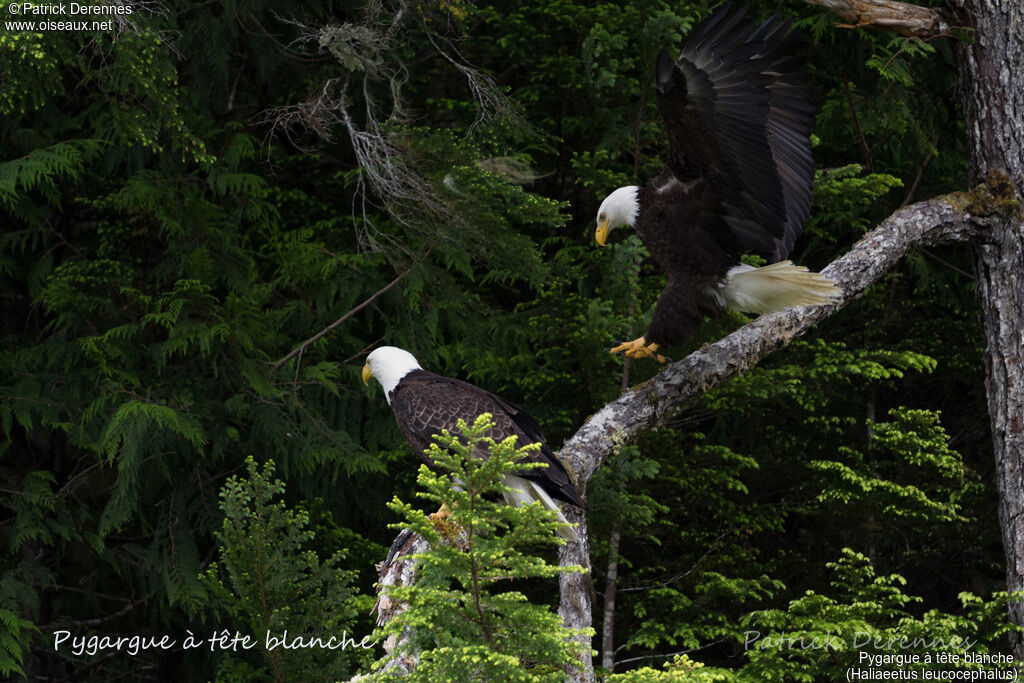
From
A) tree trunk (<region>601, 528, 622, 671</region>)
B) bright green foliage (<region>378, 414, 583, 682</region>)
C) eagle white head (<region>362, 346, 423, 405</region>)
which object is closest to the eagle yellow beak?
eagle white head (<region>362, 346, 423, 405</region>)

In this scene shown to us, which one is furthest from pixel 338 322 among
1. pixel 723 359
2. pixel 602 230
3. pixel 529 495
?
pixel 723 359

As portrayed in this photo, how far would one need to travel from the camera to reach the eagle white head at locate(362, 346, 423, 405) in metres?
4.20

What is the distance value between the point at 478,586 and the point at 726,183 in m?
2.46

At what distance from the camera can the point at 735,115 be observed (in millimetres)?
3889

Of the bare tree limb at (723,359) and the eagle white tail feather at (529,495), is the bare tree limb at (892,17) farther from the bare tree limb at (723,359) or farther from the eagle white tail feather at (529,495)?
the eagle white tail feather at (529,495)

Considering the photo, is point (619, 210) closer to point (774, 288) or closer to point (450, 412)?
point (774, 288)

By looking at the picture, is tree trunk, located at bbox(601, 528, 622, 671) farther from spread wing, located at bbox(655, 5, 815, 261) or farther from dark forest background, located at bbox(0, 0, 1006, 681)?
spread wing, located at bbox(655, 5, 815, 261)

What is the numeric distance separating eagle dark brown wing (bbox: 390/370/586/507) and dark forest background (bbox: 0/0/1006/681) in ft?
2.43

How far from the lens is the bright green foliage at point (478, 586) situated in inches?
80.2

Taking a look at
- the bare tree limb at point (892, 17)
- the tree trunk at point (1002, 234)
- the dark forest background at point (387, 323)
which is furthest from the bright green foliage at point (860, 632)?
the bare tree limb at point (892, 17)

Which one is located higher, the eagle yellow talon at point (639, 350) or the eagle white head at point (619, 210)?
the eagle white head at point (619, 210)

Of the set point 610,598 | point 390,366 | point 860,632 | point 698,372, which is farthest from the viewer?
point 610,598

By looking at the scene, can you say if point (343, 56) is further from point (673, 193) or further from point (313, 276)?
point (673, 193)

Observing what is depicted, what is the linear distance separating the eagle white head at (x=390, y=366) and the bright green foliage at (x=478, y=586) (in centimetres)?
202
